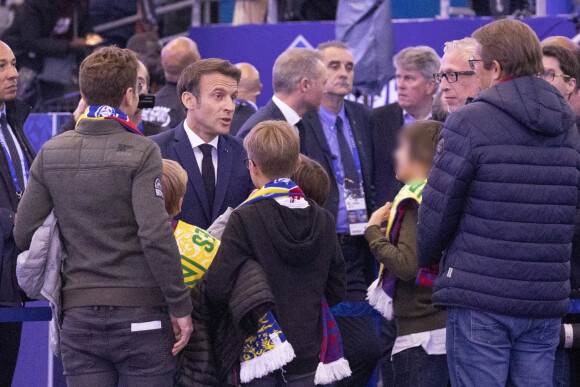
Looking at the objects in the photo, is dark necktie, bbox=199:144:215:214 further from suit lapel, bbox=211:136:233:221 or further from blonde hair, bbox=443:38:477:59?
blonde hair, bbox=443:38:477:59

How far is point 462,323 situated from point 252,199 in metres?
0.94

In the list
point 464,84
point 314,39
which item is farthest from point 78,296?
point 314,39

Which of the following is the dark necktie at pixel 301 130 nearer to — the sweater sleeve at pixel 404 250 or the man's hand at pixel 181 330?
the sweater sleeve at pixel 404 250

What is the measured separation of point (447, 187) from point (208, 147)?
1444 mm

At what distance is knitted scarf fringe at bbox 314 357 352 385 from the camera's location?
331 centimetres

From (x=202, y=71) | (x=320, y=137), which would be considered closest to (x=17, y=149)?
(x=202, y=71)

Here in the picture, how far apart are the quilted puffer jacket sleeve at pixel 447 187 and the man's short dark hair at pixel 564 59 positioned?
1558mm

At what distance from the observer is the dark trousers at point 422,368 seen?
3670 mm

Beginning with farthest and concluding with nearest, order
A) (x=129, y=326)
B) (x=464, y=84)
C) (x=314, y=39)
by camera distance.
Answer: (x=314, y=39)
(x=464, y=84)
(x=129, y=326)

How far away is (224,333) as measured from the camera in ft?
10.6

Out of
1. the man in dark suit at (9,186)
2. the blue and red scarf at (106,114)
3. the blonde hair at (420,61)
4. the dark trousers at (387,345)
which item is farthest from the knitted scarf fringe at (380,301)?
the blonde hair at (420,61)

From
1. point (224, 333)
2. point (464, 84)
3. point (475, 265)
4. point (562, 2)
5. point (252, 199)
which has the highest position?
point (562, 2)

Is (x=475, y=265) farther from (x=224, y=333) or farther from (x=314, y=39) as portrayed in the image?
(x=314, y=39)

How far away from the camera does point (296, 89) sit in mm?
4793
